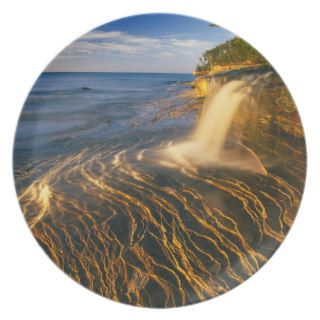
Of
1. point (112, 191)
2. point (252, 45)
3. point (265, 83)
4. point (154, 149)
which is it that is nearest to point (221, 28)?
point (252, 45)

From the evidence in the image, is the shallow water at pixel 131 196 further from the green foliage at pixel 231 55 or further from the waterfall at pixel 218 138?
the green foliage at pixel 231 55

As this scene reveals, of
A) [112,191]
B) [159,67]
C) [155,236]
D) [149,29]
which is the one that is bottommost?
[155,236]

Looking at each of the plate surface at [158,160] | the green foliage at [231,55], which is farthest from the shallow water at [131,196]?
the green foliage at [231,55]

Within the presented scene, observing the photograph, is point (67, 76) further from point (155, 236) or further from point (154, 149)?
point (155, 236)

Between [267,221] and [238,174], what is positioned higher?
[238,174]

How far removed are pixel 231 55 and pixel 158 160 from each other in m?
0.45

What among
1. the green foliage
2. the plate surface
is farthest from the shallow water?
the green foliage

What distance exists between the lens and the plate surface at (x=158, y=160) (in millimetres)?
1709

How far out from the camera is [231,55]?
67.2 inches

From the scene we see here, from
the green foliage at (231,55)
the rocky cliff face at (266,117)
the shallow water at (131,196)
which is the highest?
the green foliage at (231,55)

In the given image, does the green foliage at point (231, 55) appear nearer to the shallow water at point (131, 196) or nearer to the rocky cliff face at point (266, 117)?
the rocky cliff face at point (266, 117)

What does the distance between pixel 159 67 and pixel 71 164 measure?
1.55 feet

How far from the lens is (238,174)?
1.73m

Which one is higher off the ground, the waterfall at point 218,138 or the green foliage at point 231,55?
the green foliage at point 231,55
